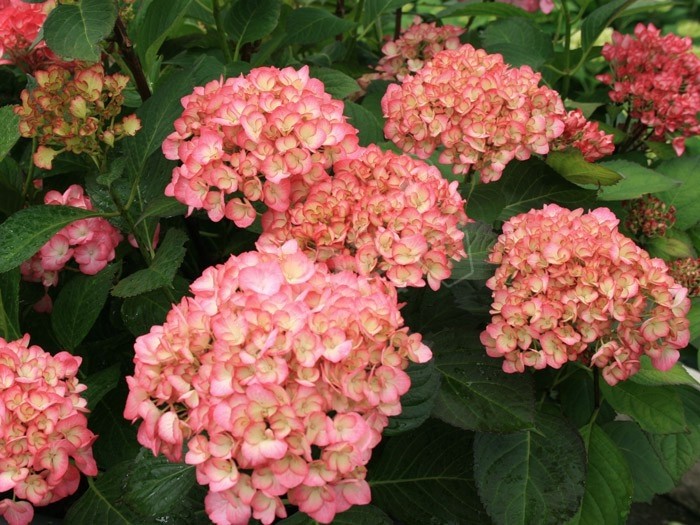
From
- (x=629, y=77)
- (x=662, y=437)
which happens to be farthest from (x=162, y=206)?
(x=629, y=77)

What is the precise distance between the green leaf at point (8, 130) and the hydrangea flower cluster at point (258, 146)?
273 mm

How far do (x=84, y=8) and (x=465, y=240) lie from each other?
0.57 m

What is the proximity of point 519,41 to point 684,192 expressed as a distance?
47cm

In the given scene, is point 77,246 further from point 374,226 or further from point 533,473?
point 533,473

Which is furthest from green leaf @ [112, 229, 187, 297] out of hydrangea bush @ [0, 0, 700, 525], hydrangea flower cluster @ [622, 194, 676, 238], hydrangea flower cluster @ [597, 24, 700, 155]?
hydrangea flower cluster @ [597, 24, 700, 155]

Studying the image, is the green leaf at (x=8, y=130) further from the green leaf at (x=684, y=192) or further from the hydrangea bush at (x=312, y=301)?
the green leaf at (x=684, y=192)

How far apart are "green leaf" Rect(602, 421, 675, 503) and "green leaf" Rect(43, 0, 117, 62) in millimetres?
1022

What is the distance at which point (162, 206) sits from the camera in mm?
976

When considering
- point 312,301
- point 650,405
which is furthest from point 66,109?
point 650,405

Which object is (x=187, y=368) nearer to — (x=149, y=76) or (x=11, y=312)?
(x=11, y=312)

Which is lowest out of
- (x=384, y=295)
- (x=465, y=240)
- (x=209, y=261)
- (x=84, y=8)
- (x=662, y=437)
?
(x=662, y=437)

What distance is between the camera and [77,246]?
1.08m

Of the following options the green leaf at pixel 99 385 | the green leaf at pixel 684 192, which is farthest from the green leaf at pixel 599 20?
the green leaf at pixel 99 385

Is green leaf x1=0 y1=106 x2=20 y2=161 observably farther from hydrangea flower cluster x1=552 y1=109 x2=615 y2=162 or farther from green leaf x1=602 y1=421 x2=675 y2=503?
green leaf x1=602 y1=421 x2=675 y2=503
